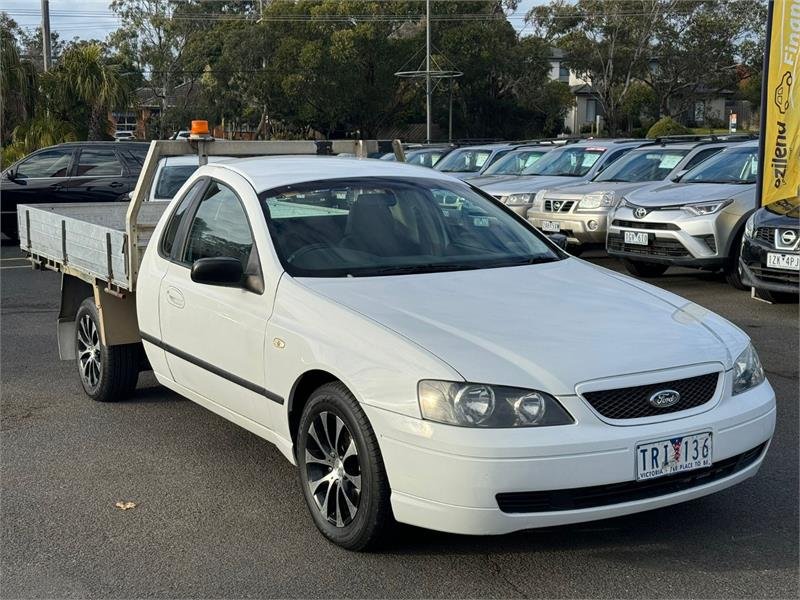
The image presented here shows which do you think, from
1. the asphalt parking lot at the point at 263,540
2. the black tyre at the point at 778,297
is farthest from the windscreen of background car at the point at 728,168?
the asphalt parking lot at the point at 263,540

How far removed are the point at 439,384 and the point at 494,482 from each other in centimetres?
41

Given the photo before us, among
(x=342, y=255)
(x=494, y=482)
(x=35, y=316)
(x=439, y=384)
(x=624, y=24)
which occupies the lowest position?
(x=35, y=316)

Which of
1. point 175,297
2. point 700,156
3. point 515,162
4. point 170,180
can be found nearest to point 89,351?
point 175,297

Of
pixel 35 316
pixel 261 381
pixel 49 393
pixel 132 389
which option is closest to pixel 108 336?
pixel 132 389

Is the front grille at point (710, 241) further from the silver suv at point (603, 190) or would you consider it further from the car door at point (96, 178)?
the car door at point (96, 178)

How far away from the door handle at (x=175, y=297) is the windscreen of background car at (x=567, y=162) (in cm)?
1068

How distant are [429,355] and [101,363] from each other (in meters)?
3.44

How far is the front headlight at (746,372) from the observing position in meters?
4.30

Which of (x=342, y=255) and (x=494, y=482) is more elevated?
(x=342, y=255)

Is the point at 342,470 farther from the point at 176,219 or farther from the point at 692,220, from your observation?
the point at 692,220

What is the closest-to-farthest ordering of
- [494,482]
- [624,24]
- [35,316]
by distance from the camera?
[494,482], [35,316], [624,24]

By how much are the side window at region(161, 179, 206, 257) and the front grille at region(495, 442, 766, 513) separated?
9.20 feet

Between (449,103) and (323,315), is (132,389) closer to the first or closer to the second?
(323,315)

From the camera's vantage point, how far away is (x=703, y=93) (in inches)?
2354
